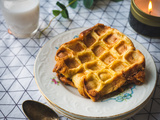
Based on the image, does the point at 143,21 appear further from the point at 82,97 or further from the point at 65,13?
the point at 82,97

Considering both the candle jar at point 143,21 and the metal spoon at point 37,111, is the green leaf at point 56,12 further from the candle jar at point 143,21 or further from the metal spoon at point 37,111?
the metal spoon at point 37,111

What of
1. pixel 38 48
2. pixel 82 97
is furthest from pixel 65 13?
pixel 82 97

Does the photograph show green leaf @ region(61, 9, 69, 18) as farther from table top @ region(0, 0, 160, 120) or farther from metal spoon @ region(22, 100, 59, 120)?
metal spoon @ region(22, 100, 59, 120)

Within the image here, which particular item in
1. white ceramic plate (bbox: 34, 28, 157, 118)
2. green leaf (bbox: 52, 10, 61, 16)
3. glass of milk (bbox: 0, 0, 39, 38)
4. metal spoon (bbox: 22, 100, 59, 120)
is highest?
glass of milk (bbox: 0, 0, 39, 38)

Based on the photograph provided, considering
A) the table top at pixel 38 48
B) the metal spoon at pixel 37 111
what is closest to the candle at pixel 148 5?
the table top at pixel 38 48

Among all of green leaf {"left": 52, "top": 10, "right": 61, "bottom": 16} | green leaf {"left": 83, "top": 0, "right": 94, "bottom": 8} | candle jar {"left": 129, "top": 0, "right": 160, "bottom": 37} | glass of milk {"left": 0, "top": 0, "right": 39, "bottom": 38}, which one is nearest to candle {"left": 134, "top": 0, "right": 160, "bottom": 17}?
candle jar {"left": 129, "top": 0, "right": 160, "bottom": 37}

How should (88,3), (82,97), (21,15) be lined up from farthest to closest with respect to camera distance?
(88,3) < (21,15) < (82,97)

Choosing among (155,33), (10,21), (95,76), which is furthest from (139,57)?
(10,21)
